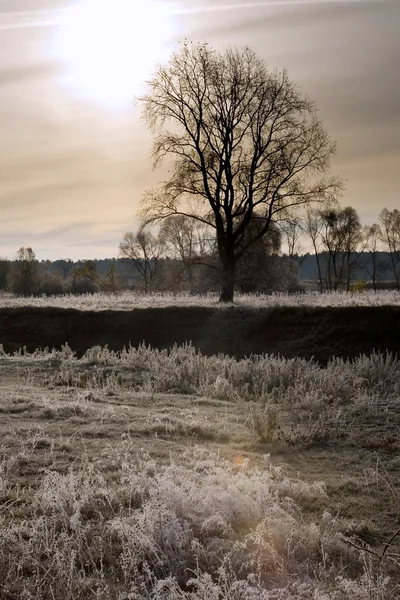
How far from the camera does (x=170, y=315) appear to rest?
66.9ft

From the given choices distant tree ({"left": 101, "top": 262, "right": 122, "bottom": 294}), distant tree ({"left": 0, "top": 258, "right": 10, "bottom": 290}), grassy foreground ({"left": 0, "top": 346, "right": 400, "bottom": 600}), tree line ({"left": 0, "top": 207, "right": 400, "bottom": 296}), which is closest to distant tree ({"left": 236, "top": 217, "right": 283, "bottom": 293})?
tree line ({"left": 0, "top": 207, "right": 400, "bottom": 296})

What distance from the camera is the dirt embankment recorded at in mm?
18120

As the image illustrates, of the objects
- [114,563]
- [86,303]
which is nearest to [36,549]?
[114,563]

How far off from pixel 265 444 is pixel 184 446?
958 millimetres

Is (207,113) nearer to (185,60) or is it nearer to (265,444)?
(185,60)

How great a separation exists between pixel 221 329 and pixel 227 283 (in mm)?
4422

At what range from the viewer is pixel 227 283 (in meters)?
23.5

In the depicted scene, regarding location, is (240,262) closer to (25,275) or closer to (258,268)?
(258,268)

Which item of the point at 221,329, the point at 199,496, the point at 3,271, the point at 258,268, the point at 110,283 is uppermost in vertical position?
the point at 3,271

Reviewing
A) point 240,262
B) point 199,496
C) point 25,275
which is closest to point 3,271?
point 25,275

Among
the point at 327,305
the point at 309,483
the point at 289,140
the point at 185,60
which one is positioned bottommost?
the point at 309,483

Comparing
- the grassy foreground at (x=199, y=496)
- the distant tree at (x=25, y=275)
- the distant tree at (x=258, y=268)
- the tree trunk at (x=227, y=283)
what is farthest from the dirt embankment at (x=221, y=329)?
the distant tree at (x=25, y=275)

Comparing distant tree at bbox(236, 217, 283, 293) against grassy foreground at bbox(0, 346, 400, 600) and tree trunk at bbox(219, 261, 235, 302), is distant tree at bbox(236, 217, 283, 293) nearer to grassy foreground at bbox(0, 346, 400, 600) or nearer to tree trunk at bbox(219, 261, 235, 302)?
tree trunk at bbox(219, 261, 235, 302)

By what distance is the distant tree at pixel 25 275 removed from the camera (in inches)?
2963
